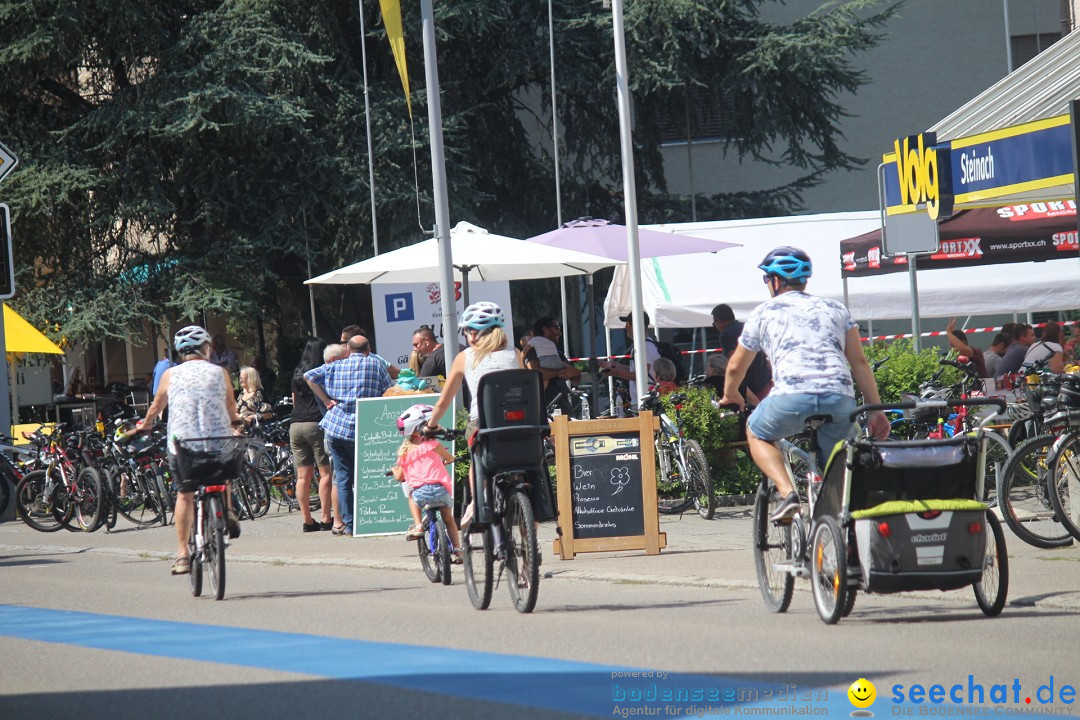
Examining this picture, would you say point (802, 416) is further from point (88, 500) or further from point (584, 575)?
point (88, 500)

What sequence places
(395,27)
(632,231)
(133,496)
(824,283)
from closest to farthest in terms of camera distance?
(395,27)
(632,231)
(133,496)
(824,283)

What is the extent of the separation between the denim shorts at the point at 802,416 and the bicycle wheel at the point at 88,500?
1017 centimetres

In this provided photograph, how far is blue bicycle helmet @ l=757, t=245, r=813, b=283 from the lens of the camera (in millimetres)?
7617

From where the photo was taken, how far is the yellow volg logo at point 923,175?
1203cm

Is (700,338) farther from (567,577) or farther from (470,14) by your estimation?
(567,577)

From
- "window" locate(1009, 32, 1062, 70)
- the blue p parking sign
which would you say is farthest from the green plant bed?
"window" locate(1009, 32, 1062, 70)

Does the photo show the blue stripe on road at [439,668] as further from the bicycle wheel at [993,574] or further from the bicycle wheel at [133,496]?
the bicycle wheel at [133,496]

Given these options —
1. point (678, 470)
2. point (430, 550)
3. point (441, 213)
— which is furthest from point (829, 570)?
point (441, 213)

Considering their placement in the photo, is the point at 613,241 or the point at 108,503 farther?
the point at 613,241

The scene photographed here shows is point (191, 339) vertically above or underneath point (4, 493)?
above

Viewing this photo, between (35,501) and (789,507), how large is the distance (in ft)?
37.9

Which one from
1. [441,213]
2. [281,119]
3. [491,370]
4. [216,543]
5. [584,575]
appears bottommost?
[584,575]

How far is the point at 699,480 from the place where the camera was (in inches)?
529

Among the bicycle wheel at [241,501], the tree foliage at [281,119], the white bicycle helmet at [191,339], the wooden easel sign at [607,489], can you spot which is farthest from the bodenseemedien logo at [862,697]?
the tree foliage at [281,119]
